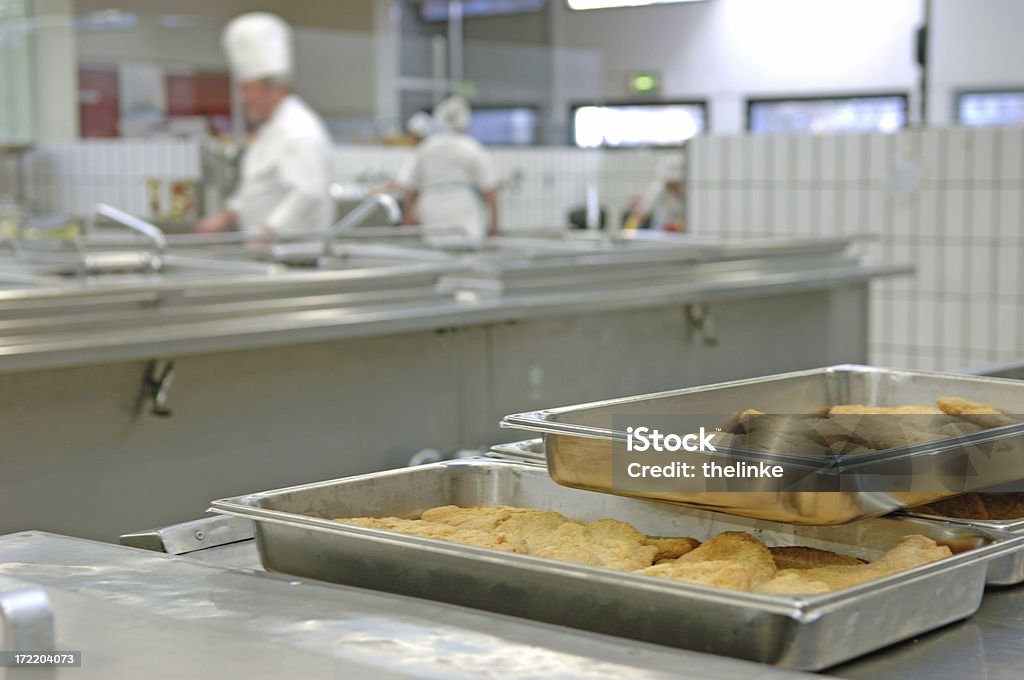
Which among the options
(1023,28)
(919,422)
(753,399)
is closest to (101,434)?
(753,399)

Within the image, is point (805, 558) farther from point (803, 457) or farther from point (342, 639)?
point (342, 639)

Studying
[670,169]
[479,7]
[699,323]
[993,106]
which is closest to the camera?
[699,323]

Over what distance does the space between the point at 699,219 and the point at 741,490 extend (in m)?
4.35

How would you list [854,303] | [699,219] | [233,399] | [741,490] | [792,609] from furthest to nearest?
[699,219], [854,303], [233,399], [741,490], [792,609]

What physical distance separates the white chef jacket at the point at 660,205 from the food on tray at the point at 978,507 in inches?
231

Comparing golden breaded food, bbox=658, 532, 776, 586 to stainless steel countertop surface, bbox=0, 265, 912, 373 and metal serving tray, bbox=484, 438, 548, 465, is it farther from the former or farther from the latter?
stainless steel countertop surface, bbox=0, 265, 912, 373

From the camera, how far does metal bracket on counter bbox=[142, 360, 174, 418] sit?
7.54 feet

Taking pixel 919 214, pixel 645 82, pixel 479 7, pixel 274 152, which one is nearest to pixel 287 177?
pixel 274 152

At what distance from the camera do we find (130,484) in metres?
2.30

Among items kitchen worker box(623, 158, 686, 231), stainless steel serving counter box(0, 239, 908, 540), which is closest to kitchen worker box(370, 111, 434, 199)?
kitchen worker box(623, 158, 686, 231)

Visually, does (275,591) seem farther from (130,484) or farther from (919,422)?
(130,484)

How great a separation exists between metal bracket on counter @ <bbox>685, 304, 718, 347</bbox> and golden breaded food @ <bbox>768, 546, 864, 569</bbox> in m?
2.57

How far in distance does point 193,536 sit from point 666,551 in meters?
0.43

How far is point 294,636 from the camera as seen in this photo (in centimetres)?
78
